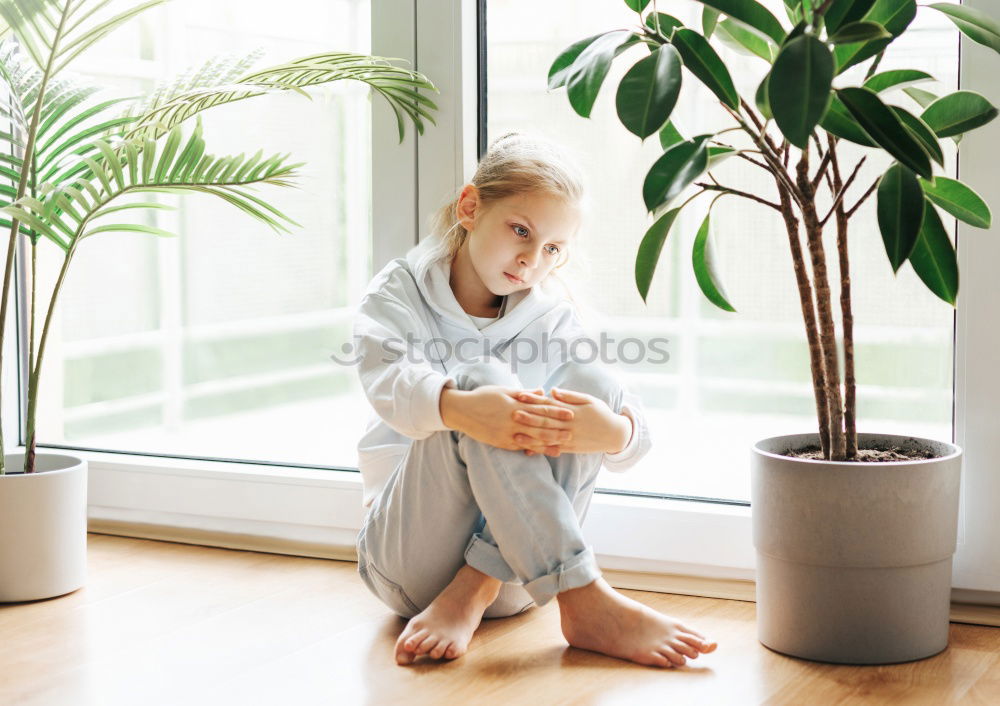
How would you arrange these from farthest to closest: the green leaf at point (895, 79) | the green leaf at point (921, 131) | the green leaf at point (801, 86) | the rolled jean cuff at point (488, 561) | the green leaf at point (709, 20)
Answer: the rolled jean cuff at point (488, 561) → the green leaf at point (709, 20) → the green leaf at point (895, 79) → the green leaf at point (921, 131) → the green leaf at point (801, 86)

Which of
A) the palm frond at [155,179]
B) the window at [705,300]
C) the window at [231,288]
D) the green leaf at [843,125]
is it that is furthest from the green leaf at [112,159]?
the green leaf at [843,125]

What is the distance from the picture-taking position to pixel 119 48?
2.08 meters

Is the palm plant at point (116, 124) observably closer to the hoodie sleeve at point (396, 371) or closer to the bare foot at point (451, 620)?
the hoodie sleeve at point (396, 371)

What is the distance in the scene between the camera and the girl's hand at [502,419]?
1364 millimetres

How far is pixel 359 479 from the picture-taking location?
6.22ft

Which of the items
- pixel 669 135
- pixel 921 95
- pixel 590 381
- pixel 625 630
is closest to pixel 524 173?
pixel 669 135

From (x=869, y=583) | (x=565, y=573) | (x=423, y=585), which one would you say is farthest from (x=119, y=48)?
(x=869, y=583)

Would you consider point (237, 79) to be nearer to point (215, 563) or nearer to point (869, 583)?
point (215, 563)

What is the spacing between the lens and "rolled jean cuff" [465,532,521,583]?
146 cm

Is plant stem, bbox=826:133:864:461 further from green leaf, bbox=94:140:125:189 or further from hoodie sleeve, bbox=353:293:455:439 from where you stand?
green leaf, bbox=94:140:125:189

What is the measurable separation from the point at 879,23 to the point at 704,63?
0.67 feet

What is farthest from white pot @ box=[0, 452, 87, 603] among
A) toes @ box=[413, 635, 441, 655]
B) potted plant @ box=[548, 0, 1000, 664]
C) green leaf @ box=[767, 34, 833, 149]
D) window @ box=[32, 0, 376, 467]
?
green leaf @ box=[767, 34, 833, 149]

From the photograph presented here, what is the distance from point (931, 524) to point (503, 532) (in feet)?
1.75

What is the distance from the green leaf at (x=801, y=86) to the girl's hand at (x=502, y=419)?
0.50 m
